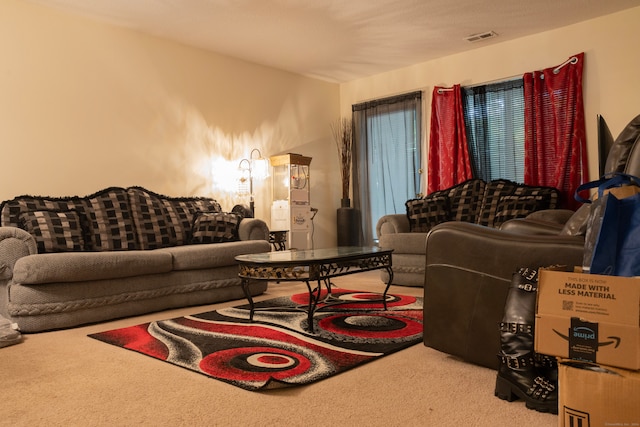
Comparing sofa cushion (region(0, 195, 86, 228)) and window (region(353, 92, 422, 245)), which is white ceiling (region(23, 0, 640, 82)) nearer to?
window (region(353, 92, 422, 245))

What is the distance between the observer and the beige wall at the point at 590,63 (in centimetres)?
480

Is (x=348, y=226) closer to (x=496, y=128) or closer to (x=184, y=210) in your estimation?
(x=496, y=128)

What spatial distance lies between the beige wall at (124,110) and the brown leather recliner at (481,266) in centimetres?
355

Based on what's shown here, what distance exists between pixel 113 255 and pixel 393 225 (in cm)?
276

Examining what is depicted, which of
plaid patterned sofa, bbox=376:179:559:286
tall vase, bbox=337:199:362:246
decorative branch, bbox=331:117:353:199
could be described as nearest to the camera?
plaid patterned sofa, bbox=376:179:559:286

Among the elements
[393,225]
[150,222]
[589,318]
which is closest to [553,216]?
[393,225]

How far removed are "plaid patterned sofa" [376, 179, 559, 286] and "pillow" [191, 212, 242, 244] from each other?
1513mm

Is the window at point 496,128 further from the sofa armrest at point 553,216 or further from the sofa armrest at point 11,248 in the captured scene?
the sofa armrest at point 11,248

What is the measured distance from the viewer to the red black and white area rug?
7.54 ft

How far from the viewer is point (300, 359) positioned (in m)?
2.45

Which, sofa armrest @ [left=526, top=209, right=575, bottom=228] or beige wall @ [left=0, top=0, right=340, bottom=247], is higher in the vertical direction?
beige wall @ [left=0, top=0, right=340, bottom=247]

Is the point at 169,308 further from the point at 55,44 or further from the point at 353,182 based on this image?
the point at 353,182

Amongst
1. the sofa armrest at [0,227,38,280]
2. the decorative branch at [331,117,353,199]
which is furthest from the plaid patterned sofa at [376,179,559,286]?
the sofa armrest at [0,227,38,280]

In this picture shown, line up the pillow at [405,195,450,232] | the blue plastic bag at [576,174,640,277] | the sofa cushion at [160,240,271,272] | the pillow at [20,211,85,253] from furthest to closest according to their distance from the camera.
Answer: the pillow at [405,195,450,232]
the sofa cushion at [160,240,271,272]
the pillow at [20,211,85,253]
the blue plastic bag at [576,174,640,277]
